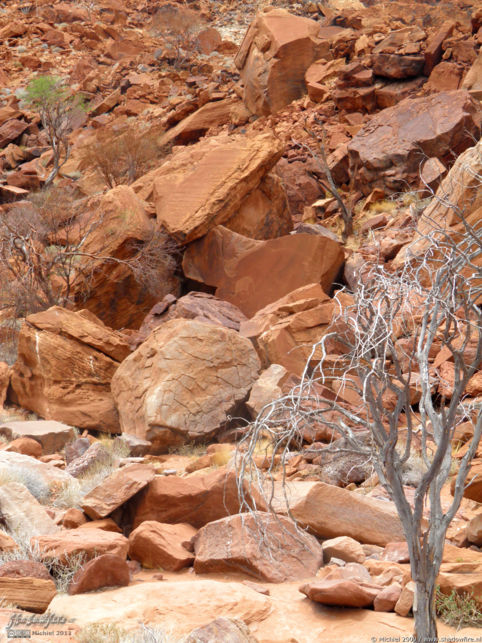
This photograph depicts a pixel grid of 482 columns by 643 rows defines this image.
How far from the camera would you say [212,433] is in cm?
1094

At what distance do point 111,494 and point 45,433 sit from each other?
3867mm

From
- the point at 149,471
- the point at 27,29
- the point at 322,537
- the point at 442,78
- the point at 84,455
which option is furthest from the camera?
the point at 27,29

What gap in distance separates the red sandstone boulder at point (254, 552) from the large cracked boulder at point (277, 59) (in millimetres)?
22944

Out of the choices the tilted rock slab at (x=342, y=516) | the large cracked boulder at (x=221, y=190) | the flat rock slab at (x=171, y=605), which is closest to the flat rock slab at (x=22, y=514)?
the flat rock slab at (x=171, y=605)

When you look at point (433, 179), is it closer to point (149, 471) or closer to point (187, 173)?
point (187, 173)

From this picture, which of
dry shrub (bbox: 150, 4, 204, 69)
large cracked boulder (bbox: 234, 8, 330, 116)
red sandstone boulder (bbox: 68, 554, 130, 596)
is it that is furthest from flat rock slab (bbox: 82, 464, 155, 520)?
dry shrub (bbox: 150, 4, 204, 69)

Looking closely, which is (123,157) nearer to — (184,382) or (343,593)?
(184,382)

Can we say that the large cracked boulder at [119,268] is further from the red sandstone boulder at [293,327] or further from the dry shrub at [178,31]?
the dry shrub at [178,31]

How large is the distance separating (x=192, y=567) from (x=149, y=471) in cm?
147

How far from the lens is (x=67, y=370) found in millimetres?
12766

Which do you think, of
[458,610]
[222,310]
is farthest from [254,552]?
[222,310]

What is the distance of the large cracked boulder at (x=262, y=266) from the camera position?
619 inches

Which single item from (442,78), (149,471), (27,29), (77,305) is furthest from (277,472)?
(27,29)

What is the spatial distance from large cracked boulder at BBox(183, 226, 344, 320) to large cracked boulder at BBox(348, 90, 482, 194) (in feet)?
13.7
